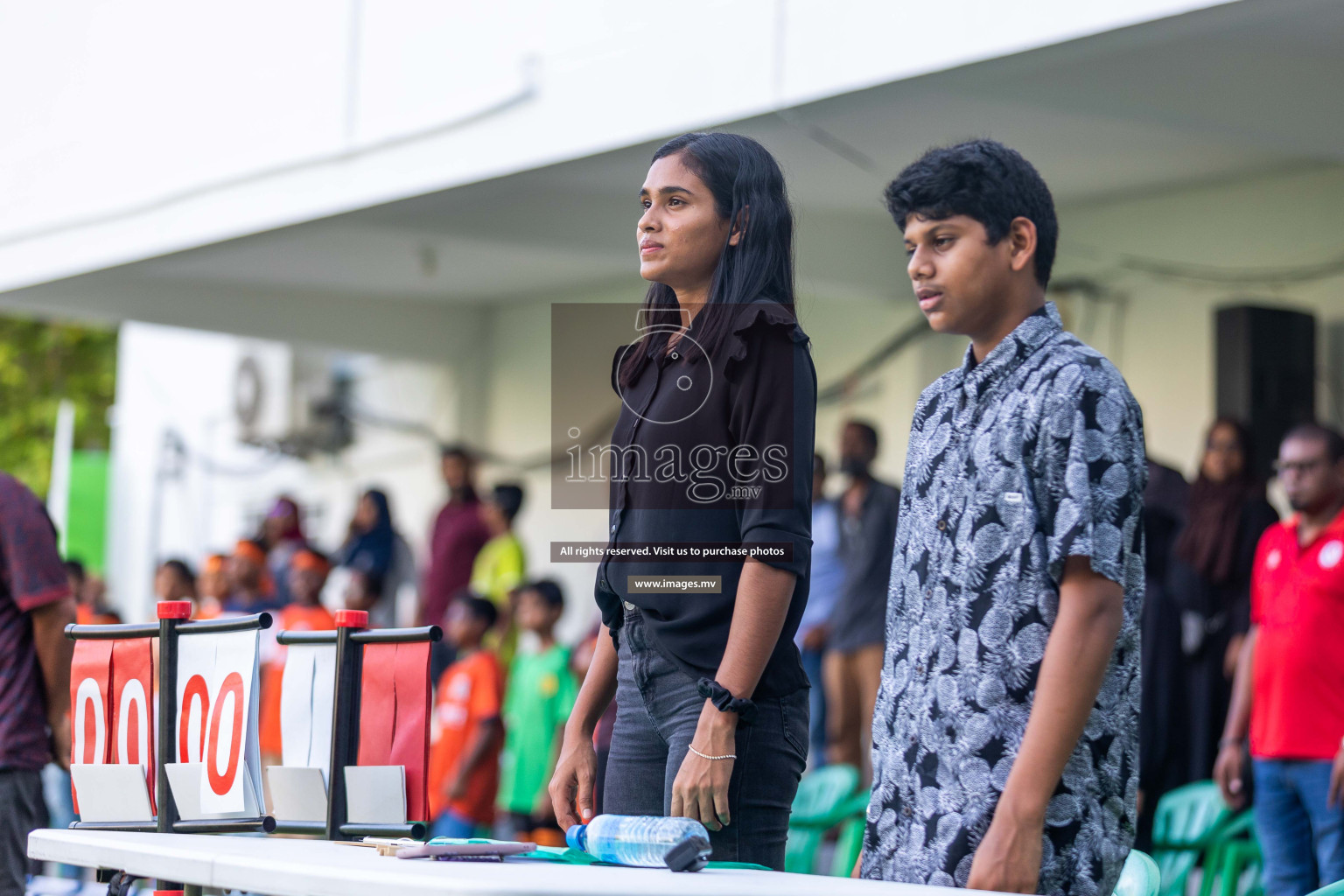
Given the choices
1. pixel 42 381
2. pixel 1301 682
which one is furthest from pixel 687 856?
pixel 42 381

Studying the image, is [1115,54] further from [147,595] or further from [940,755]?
[147,595]

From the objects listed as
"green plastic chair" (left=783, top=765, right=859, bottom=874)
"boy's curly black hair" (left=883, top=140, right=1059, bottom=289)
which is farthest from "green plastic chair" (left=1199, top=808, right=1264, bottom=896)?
"boy's curly black hair" (left=883, top=140, right=1059, bottom=289)

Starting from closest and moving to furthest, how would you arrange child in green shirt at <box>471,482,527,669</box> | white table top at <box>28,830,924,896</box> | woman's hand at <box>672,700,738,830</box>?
white table top at <box>28,830,924,896</box>
woman's hand at <box>672,700,738,830</box>
child in green shirt at <box>471,482,527,669</box>

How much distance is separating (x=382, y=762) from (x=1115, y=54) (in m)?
3.82

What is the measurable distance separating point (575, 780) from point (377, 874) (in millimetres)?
962

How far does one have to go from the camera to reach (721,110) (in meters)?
6.11

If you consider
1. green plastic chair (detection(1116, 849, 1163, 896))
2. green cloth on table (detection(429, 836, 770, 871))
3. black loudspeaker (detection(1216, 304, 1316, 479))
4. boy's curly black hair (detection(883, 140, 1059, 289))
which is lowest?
green plastic chair (detection(1116, 849, 1163, 896))

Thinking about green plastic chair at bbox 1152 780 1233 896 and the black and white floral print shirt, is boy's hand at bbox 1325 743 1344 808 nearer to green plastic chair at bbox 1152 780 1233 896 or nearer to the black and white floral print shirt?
green plastic chair at bbox 1152 780 1233 896

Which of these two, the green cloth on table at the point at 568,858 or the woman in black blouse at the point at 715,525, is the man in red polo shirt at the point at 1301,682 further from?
the green cloth on table at the point at 568,858

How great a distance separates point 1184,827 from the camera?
561 cm

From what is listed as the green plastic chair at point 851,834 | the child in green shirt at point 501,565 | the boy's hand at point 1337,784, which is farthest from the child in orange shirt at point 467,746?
the boy's hand at point 1337,784

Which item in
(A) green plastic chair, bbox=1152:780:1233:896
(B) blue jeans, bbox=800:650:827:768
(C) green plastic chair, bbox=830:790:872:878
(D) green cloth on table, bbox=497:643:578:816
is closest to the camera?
(A) green plastic chair, bbox=1152:780:1233:896

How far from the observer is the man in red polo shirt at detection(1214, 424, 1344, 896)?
500 cm

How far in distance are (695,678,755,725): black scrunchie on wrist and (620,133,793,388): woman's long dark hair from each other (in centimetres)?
55
